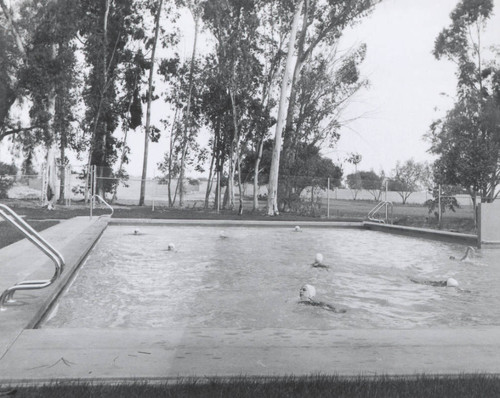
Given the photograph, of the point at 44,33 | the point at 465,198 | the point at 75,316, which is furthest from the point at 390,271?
the point at 44,33

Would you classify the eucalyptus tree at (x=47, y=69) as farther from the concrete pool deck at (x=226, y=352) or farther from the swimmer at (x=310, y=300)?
the concrete pool deck at (x=226, y=352)

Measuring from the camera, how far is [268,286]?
6.41m

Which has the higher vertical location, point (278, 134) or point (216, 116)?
point (216, 116)

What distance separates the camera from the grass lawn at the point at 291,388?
94.7 inches

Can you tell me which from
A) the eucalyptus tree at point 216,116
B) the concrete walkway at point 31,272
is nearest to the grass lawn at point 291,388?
the concrete walkway at point 31,272

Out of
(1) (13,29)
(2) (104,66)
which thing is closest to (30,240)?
(1) (13,29)

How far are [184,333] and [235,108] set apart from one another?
19.2 meters

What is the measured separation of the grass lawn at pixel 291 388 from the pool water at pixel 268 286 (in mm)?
1840

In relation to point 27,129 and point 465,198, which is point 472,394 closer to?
point 465,198

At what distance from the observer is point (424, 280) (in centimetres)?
707

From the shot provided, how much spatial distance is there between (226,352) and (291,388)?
67cm

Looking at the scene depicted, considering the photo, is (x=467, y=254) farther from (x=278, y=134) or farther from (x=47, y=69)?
(x=47, y=69)

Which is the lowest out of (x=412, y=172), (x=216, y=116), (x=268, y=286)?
(x=268, y=286)

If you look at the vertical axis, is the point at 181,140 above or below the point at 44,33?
below
